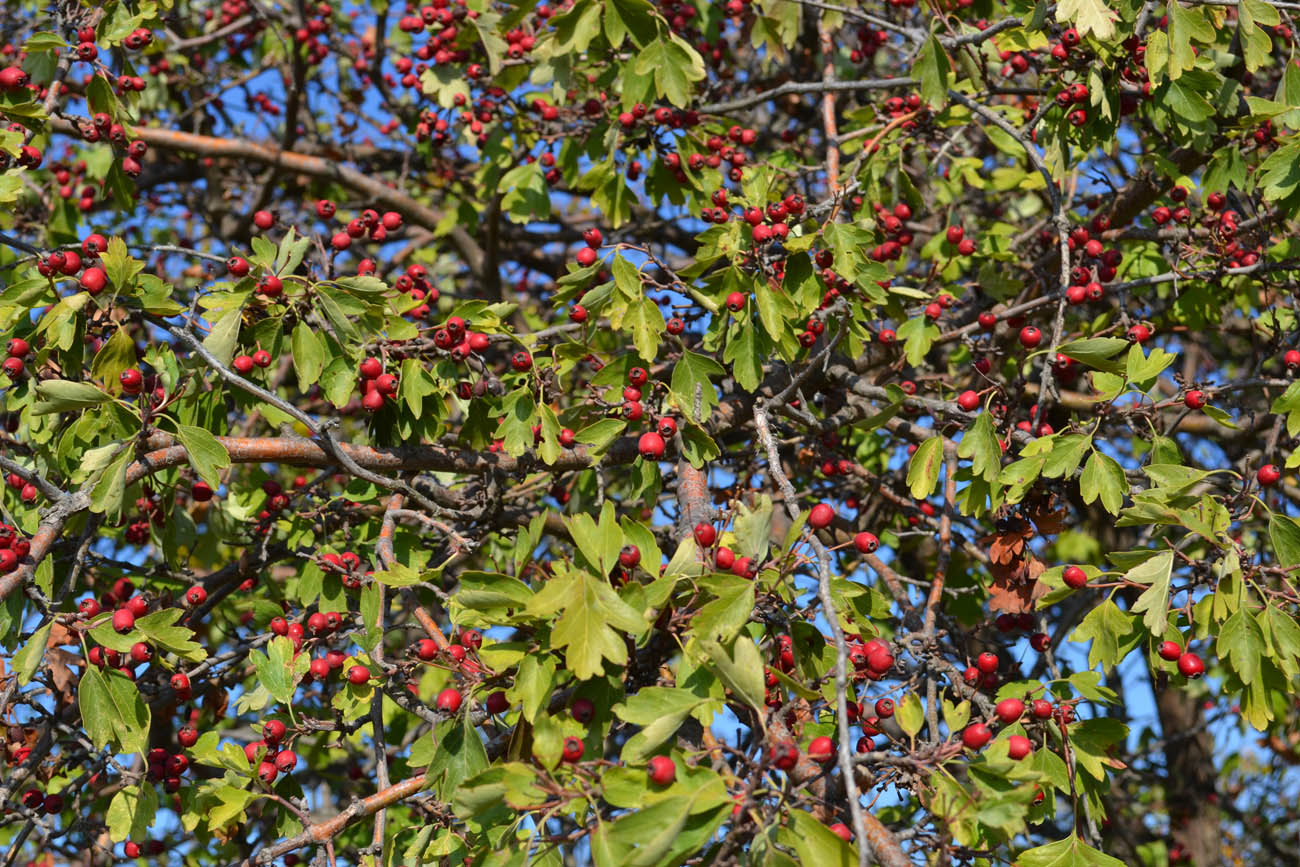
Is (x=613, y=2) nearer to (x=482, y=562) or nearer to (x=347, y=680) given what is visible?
(x=347, y=680)

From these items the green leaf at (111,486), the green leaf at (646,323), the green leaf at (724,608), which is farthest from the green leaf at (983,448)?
the green leaf at (111,486)

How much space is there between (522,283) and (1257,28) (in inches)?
165

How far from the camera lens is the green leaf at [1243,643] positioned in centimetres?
269

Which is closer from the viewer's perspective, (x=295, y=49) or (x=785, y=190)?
(x=785, y=190)

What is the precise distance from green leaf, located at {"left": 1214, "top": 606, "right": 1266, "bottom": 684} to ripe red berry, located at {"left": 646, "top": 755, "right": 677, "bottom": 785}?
1475 millimetres

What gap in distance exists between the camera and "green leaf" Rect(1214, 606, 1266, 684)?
269 centimetres

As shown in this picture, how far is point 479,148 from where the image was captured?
536 centimetres

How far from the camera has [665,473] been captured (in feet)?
13.4

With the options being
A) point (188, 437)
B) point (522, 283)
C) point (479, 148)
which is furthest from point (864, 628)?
point (522, 283)

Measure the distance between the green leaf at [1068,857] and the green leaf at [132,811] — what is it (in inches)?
90.5

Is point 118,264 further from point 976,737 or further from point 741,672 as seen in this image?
point 976,737

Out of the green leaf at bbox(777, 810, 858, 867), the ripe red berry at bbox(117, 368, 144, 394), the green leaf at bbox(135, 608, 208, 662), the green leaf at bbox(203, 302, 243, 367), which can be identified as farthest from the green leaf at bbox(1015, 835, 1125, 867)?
the ripe red berry at bbox(117, 368, 144, 394)

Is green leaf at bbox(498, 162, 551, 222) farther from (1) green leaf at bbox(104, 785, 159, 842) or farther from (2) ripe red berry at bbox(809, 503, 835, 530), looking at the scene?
(1) green leaf at bbox(104, 785, 159, 842)

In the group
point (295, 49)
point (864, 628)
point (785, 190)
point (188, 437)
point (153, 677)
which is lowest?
point (153, 677)
